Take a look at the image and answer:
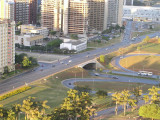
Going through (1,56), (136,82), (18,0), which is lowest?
(136,82)

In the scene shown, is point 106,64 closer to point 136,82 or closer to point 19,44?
point 136,82

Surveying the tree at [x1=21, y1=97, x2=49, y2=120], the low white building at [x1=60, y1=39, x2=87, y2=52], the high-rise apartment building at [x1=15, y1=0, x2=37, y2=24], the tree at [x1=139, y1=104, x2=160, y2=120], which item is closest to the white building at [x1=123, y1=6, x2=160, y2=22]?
the high-rise apartment building at [x1=15, y1=0, x2=37, y2=24]

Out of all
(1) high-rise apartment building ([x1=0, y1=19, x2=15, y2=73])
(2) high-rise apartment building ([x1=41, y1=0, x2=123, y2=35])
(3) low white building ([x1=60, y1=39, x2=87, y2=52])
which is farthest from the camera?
(2) high-rise apartment building ([x1=41, y1=0, x2=123, y2=35])

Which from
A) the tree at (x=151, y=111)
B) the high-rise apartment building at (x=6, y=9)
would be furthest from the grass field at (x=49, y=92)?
the high-rise apartment building at (x=6, y=9)

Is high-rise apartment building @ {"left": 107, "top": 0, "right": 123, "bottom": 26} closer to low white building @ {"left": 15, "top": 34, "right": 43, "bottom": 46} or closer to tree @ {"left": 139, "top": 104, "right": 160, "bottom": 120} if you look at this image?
low white building @ {"left": 15, "top": 34, "right": 43, "bottom": 46}

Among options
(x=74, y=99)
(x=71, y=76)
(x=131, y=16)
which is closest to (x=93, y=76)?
(x=71, y=76)

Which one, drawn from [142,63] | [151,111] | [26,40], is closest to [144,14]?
[26,40]

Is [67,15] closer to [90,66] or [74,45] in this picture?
[74,45]

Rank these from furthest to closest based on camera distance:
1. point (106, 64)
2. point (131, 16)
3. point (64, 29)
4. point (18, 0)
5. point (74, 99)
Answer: point (131, 16) → point (18, 0) → point (64, 29) → point (106, 64) → point (74, 99)
